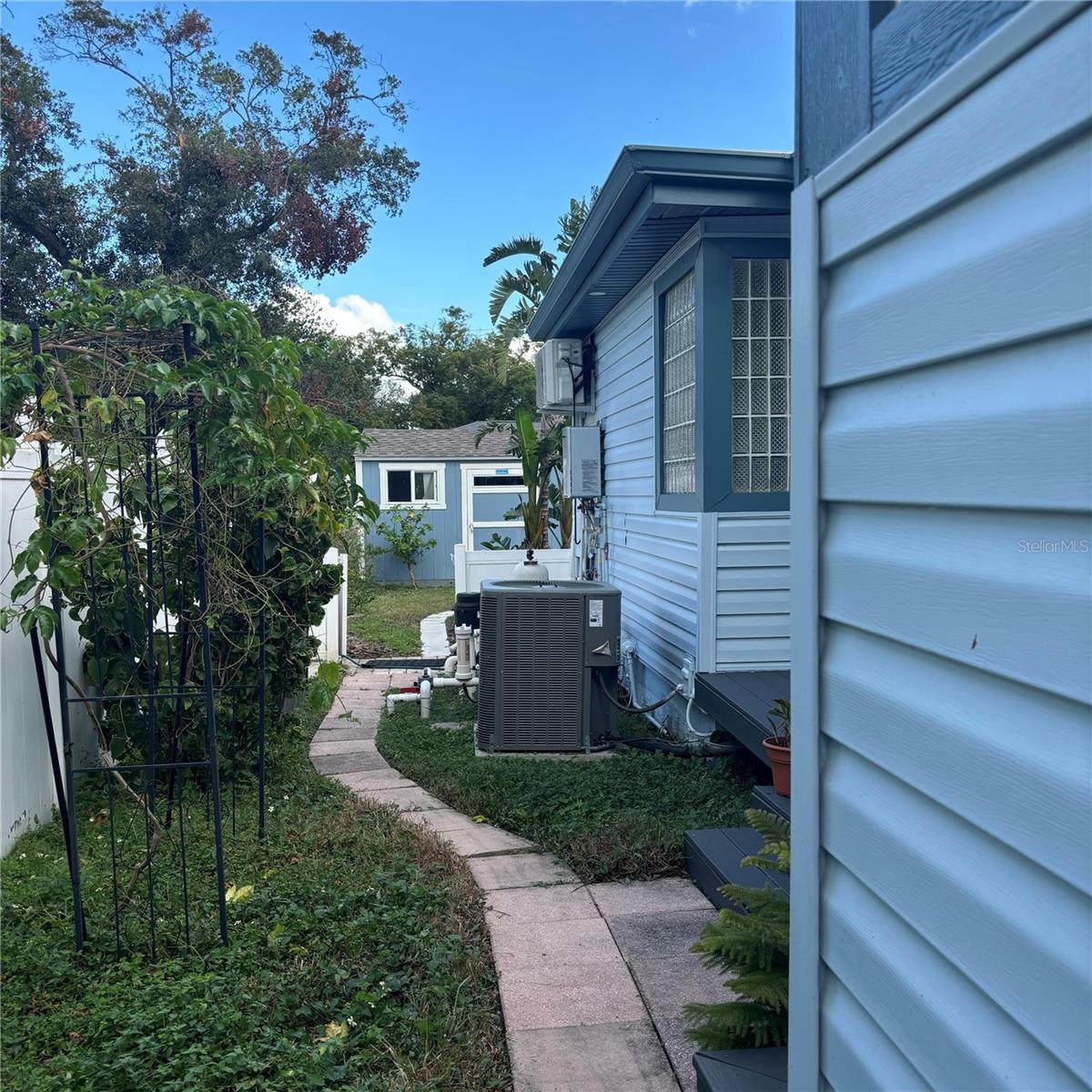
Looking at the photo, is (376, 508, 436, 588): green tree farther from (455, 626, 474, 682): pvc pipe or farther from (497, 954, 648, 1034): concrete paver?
(497, 954, 648, 1034): concrete paver

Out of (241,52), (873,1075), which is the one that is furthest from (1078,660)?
(241,52)

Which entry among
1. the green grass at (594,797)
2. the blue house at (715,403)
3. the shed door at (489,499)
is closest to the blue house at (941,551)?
the green grass at (594,797)

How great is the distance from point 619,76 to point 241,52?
29.6 ft

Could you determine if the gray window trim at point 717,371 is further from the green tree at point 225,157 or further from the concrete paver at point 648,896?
the green tree at point 225,157

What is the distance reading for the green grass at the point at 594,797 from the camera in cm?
418

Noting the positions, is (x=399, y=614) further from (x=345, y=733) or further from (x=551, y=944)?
(x=551, y=944)

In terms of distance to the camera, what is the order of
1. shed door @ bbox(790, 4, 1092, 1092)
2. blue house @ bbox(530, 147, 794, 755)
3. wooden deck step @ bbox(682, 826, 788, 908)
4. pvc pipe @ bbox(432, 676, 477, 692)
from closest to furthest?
shed door @ bbox(790, 4, 1092, 1092) → wooden deck step @ bbox(682, 826, 788, 908) → blue house @ bbox(530, 147, 794, 755) → pvc pipe @ bbox(432, 676, 477, 692)

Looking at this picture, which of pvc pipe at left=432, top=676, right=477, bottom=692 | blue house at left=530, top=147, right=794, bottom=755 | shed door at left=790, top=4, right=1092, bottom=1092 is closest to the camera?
Answer: shed door at left=790, top=4, right=1092, bottom=1092

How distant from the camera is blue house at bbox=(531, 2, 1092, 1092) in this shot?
0.99 m

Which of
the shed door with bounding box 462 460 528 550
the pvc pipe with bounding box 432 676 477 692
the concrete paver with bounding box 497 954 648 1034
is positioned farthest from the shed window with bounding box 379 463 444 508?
the concrete paver with bounding box 497 954 648 1034

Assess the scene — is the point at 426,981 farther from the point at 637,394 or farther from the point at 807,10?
the point at 637,394

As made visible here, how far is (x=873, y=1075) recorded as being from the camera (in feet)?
4.62

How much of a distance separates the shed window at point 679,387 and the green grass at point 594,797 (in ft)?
5.74

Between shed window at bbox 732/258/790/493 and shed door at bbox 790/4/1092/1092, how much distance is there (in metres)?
3.91
